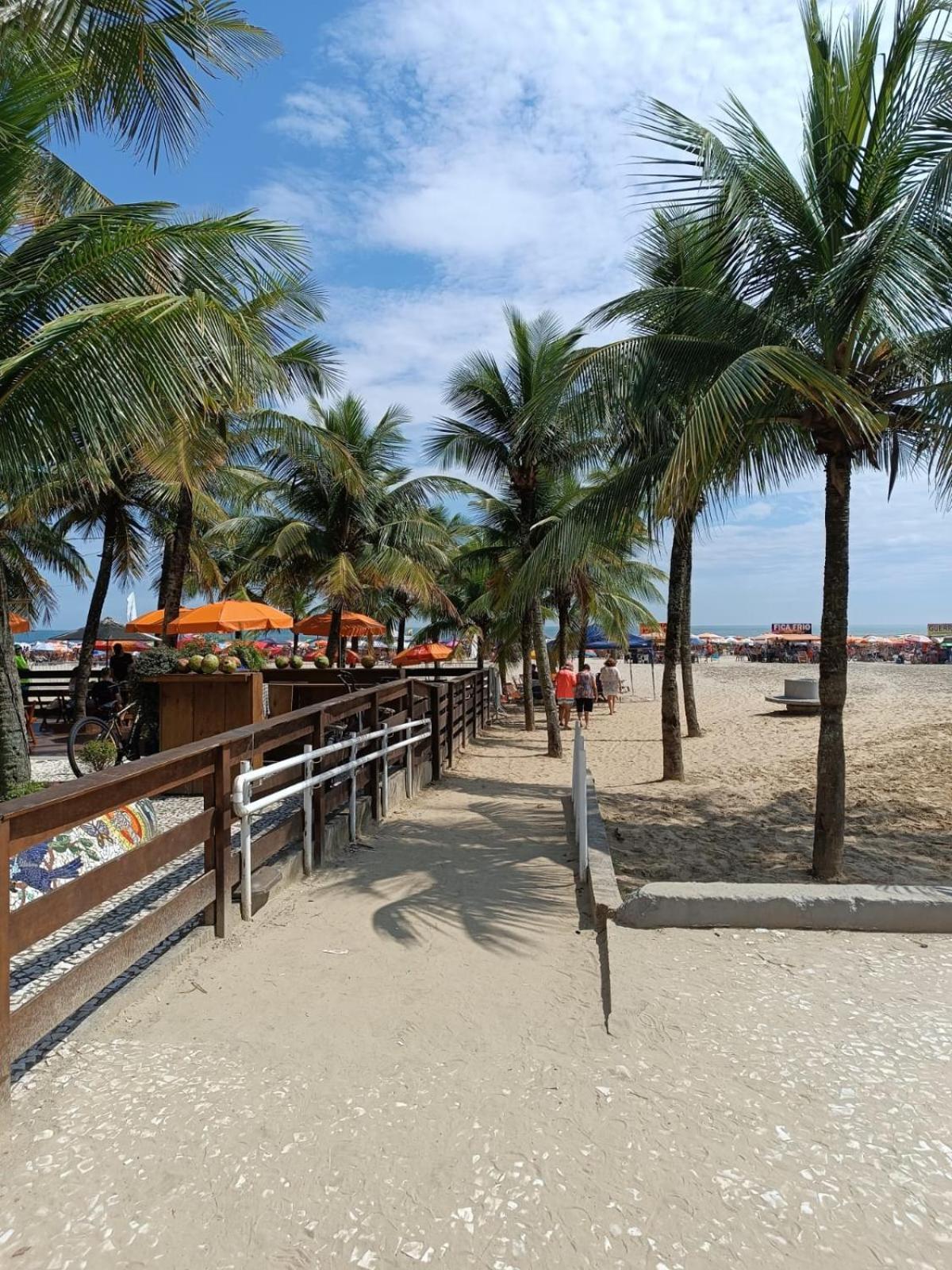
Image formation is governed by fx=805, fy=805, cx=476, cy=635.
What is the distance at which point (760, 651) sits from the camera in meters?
64.4

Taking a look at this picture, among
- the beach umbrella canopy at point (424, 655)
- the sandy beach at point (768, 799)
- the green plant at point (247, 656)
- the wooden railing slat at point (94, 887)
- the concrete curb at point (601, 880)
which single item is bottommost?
the sandy beach at point (768, 799)

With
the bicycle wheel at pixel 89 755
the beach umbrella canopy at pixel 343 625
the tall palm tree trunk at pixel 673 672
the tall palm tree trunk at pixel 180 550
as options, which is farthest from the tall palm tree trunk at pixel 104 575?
the tall palm tree trunk at pixel 673 672

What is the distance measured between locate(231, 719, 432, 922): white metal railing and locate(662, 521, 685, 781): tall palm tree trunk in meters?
4.05

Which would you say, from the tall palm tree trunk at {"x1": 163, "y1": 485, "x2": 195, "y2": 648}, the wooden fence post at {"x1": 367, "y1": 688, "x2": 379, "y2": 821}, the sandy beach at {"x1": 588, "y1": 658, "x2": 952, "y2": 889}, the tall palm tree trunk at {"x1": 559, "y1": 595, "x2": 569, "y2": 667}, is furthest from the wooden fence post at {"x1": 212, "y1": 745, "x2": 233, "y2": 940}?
the tall palm tree trunk at {"x1": 559, "y1": 595, "x2": 569, "y2": 667}

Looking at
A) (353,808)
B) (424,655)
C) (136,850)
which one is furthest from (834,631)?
(424,655)

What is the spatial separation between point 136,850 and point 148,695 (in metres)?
5.58

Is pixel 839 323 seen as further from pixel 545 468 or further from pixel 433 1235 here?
pixel 545 468

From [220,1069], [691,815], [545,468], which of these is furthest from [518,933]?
[545,468]

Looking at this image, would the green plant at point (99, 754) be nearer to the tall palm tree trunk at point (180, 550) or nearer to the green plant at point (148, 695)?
the green plant at point (148, 695)

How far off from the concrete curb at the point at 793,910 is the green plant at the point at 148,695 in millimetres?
5975

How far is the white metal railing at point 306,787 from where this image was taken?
4.42 m

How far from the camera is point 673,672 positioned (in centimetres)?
1141

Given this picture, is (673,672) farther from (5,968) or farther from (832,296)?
(5,968)

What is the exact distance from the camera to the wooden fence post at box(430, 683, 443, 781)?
398 inches
